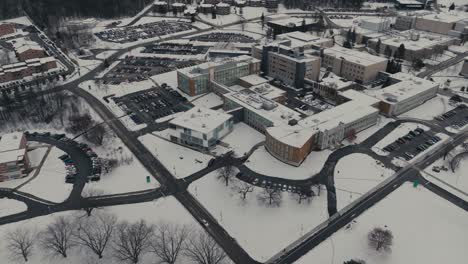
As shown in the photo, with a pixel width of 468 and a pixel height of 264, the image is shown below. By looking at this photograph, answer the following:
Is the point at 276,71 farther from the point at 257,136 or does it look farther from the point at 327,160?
the point at 327,160

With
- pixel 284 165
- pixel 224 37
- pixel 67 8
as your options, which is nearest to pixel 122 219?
pixel 284 165

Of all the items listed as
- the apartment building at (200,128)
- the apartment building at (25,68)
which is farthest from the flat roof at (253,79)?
the apartment building at (25,68)

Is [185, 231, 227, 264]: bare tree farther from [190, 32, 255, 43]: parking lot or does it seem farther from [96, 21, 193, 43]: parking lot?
[96, 21, 193, 43]: parking lot

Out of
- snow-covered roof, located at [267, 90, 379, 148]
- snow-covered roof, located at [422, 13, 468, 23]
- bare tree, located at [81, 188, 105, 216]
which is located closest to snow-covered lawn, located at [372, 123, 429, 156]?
snow-covered roof, located at [267, 90, 379, 148]

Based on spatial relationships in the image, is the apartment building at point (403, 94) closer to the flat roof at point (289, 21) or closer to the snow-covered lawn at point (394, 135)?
the snow-covered lawn at point (394, 135)

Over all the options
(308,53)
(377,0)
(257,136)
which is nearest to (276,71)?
(308,53)
